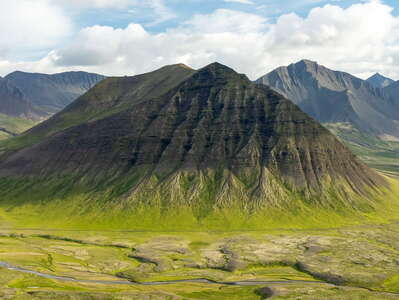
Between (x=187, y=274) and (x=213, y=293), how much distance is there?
28.3 metres

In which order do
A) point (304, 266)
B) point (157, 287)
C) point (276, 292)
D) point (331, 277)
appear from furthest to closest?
point (304, 266)
point (331, 277)
point (157, 287)
point (276, 292)

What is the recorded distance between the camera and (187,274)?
599 feet

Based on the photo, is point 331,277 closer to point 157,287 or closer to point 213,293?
point 213,293

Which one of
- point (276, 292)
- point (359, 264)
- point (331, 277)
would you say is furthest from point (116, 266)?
point (359, 264)

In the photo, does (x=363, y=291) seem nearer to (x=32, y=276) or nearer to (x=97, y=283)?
(x=97, y=283)

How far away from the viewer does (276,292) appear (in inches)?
6063

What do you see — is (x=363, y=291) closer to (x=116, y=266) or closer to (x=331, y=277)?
(x=331, y=277)

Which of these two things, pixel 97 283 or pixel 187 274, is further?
pixel 187 274

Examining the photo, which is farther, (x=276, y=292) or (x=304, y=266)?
(x=304, y=266)

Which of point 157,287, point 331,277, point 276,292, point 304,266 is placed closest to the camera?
point 276,292

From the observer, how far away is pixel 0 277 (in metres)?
166

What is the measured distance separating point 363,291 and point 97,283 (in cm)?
9789

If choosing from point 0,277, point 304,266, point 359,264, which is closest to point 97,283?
point 0,277

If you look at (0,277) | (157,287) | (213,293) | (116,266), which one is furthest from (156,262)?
(0,277)
